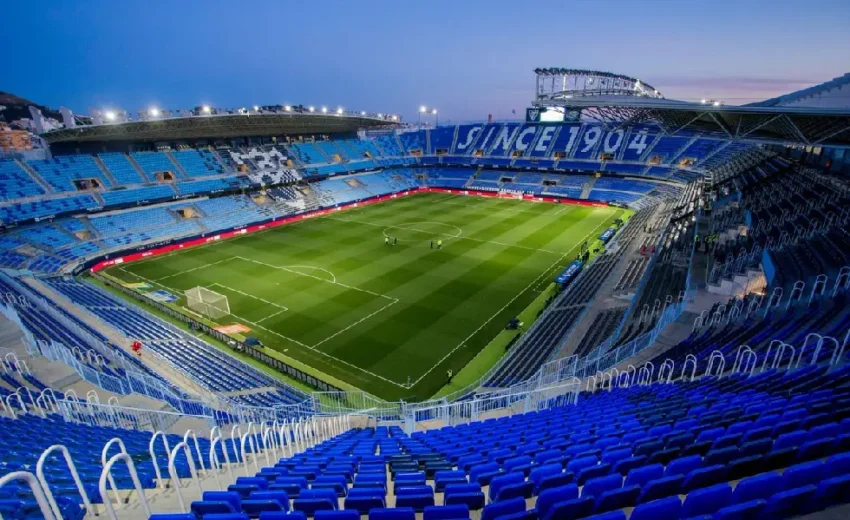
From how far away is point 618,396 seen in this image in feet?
41.1

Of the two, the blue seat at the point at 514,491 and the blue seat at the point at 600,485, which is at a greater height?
the blue seat at the point at 600,485

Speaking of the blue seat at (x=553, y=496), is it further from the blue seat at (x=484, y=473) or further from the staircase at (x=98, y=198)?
the staircase at (x=98, y=198)

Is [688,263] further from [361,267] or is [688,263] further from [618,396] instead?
[361,267]

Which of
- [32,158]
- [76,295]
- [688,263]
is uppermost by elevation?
[32,158]

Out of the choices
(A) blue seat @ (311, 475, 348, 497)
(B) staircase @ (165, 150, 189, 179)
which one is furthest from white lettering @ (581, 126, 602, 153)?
(A) blue seat @ (311, 475, 348, 497)

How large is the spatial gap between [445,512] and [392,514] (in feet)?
1.79

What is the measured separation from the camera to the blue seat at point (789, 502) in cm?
377

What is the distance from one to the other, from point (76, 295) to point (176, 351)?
1117 cm

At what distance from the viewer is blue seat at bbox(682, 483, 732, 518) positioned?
3.92m

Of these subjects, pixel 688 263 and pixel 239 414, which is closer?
pixel 239 414

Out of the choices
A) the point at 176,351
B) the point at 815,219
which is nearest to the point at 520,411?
the point at 176,351

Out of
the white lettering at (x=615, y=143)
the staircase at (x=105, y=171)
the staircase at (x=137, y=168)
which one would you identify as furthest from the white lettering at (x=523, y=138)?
the staircase at (x=105, y=171)

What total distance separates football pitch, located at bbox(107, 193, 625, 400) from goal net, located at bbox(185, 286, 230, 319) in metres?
0.63

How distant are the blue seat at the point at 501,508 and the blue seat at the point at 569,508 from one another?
29 cm
